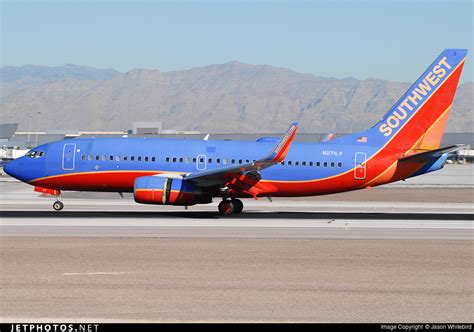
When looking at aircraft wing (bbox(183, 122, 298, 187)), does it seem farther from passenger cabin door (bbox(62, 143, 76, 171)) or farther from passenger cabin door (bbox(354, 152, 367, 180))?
passenger cabin door (bbox(62, 143, 76, 171))

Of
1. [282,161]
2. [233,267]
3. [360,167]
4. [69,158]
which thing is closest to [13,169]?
[69,158]

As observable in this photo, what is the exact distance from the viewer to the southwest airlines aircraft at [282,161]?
40906mm

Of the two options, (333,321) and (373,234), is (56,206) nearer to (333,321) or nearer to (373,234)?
(373,234)

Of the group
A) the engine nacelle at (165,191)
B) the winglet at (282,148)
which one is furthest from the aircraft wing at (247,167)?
the engine nacelle at (165,191)

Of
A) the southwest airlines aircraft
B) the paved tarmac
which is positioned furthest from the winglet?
the paved tarmac

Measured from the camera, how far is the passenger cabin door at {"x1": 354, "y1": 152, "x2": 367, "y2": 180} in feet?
136

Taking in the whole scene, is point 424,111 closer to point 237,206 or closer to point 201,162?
point 237,206

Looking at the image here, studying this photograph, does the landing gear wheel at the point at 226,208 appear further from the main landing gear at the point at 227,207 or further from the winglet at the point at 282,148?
the winglet at the point at 282,148

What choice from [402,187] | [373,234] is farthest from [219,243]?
[402,187]

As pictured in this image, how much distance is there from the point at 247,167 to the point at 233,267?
Answer: 1683cm

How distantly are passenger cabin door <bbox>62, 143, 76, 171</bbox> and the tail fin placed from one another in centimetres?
1522

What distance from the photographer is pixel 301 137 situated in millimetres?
146750

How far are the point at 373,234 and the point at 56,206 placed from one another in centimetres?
1738

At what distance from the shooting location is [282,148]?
1512 inches
